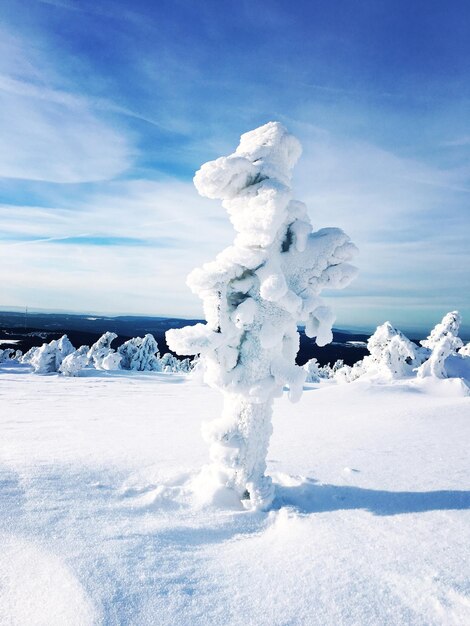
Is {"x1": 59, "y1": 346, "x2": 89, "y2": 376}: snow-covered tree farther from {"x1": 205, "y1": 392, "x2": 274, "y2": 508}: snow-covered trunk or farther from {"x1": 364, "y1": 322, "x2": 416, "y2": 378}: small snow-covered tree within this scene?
{"x1": 205, "y1": 392, "x2": 274, "y2": 508}: snow-covered trunk

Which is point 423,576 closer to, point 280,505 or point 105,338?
point 280,505

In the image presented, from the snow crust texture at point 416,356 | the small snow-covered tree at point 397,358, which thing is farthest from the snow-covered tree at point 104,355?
the small snow-covered tree at point 397,358

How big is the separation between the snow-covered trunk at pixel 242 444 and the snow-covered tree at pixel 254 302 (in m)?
0.01

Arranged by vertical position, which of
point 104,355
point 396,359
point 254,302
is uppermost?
point 254,302

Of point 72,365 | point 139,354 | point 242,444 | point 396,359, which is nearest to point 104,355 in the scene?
point 139,354

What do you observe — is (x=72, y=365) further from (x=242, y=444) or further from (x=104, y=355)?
(x=242, y=444)

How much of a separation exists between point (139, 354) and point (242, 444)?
68.1 ft

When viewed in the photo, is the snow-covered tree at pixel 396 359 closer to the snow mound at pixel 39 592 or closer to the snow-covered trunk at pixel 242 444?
the snow-covered trunk at pixel 242 444

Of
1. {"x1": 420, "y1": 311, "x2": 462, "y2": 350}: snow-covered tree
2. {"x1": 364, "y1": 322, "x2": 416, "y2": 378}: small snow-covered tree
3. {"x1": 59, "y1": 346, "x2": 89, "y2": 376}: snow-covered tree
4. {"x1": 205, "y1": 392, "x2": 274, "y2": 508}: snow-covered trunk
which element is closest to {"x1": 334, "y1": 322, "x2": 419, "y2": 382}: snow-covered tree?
{"x1": 364, "y1": 322, "x2": 416, "y2": 378}: small snow-covered tree

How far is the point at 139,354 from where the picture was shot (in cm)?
2467

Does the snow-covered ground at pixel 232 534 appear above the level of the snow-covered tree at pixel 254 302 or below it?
below

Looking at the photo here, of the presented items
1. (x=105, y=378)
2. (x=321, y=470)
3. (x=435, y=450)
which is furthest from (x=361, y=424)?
(x=105, y=378)

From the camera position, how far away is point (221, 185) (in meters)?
4.52

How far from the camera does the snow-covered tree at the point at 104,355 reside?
75.5ft
